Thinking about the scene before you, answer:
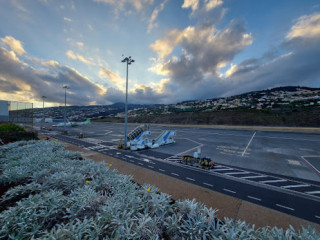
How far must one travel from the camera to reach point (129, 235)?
306cm

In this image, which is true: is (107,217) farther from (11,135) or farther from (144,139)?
(11,135)

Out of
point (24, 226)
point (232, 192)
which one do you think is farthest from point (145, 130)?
point (24, 226)

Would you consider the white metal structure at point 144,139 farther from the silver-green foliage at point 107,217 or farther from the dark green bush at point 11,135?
the silver-green foliage at point 107,217

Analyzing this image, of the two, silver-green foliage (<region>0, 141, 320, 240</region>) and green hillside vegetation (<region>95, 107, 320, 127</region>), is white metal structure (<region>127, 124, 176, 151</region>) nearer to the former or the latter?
silver-green foliage (<region>0, 141, 320, 240</region>)

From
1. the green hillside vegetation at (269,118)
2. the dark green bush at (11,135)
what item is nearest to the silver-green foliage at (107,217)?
the dark green bush at (11,135)

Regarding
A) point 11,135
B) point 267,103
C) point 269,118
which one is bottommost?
point 11,135

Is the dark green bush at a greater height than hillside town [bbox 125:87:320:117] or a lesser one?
lesser

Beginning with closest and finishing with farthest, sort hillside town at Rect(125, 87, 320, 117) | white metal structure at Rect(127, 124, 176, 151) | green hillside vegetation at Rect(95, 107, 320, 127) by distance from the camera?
white metal structure at Rect(127, 124, 176, 151), green hillside vegetation at Rect(95, 107, 320, 127), hillside town at Rect(125, 87, 320, 117)

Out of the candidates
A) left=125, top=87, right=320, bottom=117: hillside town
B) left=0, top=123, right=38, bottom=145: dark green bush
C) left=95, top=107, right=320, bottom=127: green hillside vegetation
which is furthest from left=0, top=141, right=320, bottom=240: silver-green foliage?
left=125, top=87, right=320, bottom=117: hillside town

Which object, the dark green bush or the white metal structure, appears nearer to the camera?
the dark green bush

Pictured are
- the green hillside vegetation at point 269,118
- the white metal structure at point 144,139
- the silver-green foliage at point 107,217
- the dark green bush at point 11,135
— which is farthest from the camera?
the green hillside vegetation at point 269,118

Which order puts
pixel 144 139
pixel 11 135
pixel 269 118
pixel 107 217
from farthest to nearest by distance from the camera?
1. pixel 269 118
2. pixel 144 139
3. pixel 11 135
4. pixel 107 217

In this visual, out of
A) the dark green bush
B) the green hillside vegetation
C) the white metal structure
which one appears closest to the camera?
the dark green bush

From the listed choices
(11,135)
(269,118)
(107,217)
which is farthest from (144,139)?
(269,118)
